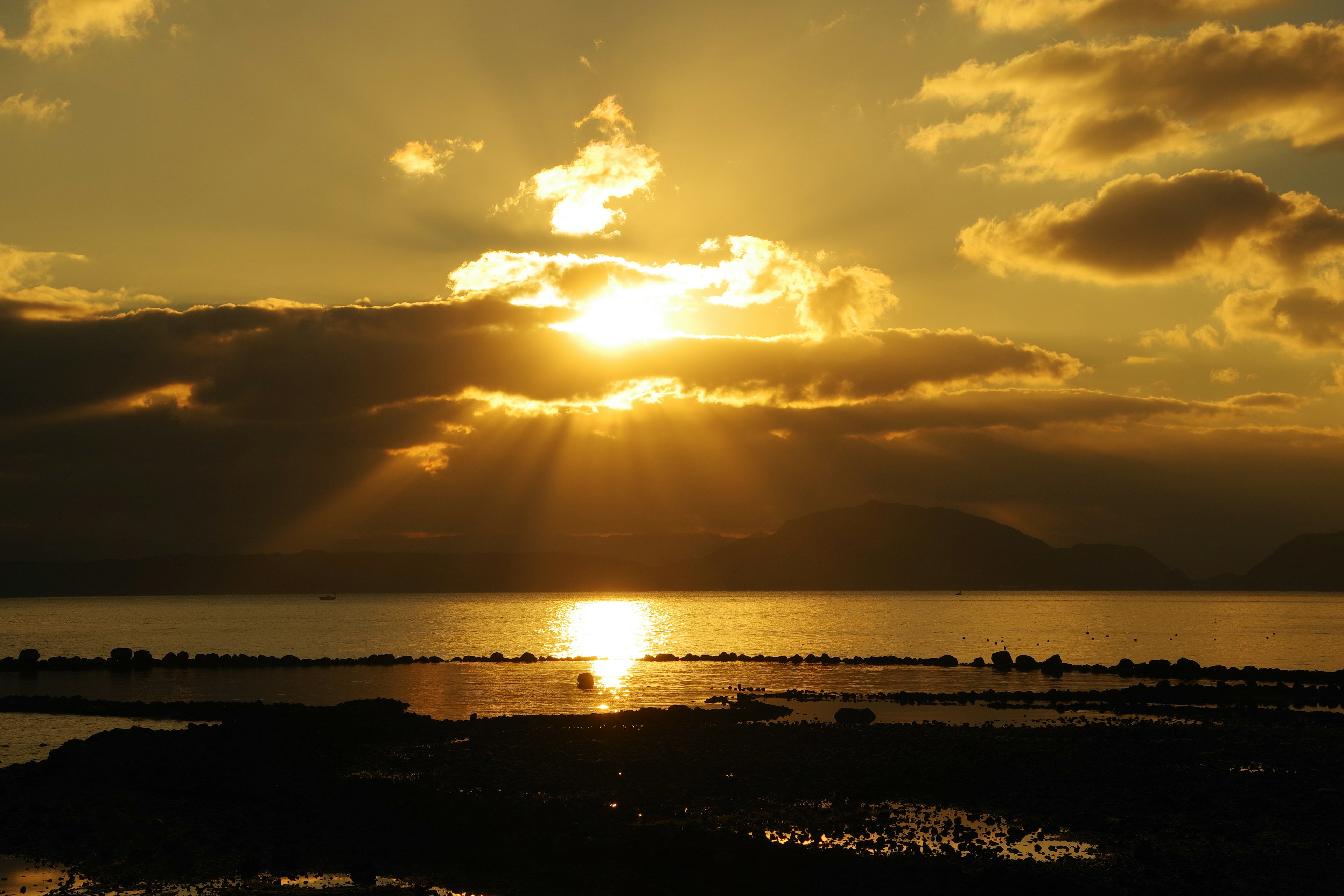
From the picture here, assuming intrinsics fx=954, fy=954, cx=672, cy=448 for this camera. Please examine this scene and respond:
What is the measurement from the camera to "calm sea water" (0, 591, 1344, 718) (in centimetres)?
5775

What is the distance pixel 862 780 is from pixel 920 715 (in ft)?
58.3

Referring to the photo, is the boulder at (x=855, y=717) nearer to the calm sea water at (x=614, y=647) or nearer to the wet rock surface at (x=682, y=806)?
the wet rock surface at (x=682, y=806)

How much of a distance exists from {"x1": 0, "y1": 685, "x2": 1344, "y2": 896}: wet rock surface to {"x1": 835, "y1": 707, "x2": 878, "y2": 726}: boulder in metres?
2.59

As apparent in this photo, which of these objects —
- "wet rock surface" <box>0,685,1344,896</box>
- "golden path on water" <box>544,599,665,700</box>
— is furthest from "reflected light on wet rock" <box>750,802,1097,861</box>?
"golden path on water" <box>544,599,665,700</box>

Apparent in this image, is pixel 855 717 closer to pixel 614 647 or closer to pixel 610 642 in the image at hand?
pixel 614 647

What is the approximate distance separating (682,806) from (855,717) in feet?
59.4

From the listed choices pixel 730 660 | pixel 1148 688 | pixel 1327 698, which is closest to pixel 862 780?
pixel 1148 688

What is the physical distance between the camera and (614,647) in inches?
4149

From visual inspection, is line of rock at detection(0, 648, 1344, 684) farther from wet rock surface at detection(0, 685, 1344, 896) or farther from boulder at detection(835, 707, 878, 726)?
boulder at detection(835, 707, 878, 726)

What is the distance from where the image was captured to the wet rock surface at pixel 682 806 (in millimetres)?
18203

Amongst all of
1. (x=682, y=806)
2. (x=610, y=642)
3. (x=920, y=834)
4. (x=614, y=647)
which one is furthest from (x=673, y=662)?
(x=920, y=834)

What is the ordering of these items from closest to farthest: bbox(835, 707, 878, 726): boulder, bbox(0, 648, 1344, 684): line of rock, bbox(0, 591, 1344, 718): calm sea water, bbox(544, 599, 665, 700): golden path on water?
bbox(835, 707, 878, 726): boulder, bbox(0, 591, 1344, 718): calm sea water, bbox(544, 599, 665, 700): golden path on water, bbox(0, 648, 1344, 684): line of rock

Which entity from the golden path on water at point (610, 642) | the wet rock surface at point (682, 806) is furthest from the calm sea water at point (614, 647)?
the wet rock surface at point (682, 806)

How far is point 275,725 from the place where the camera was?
34750mm
